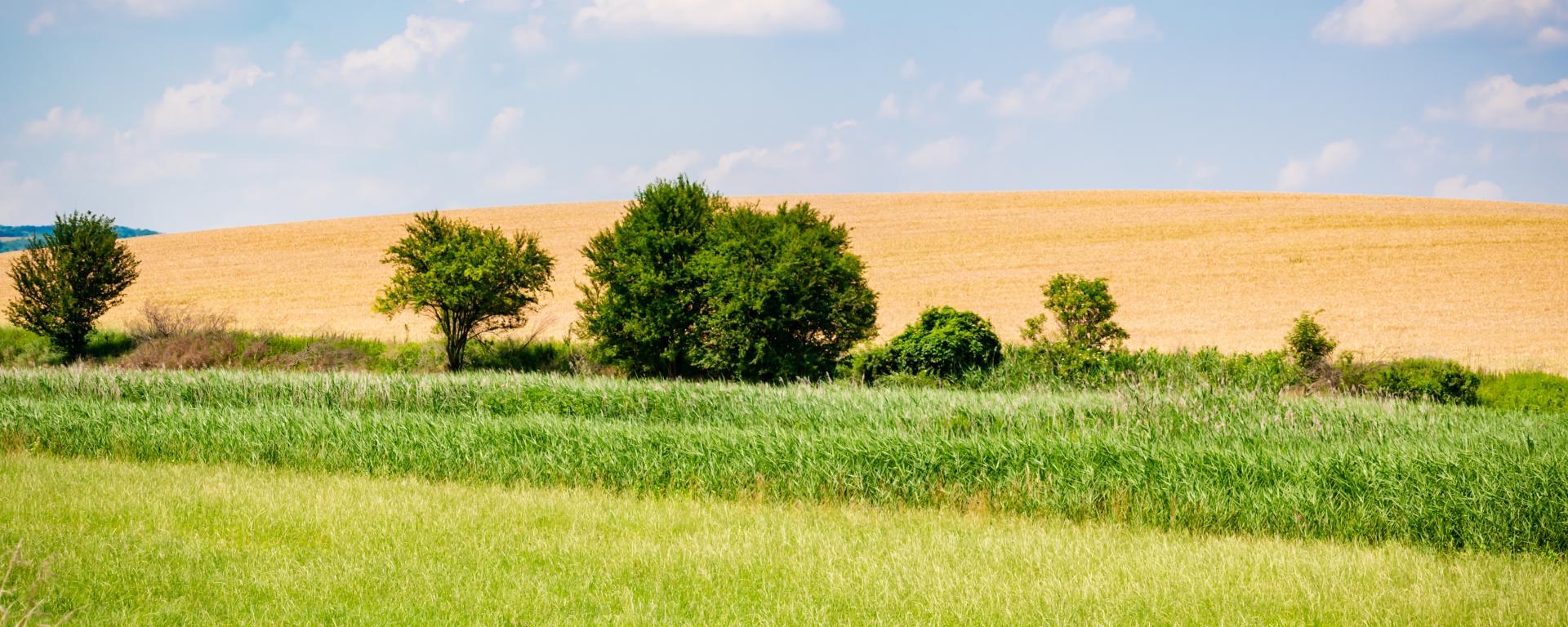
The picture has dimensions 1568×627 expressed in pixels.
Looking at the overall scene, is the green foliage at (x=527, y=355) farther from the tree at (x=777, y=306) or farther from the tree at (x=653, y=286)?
the tree at (x=777, y=306)

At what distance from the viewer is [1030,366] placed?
2348 centimetres

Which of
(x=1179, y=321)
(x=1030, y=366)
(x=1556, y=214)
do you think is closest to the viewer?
(x=1030, y=366)

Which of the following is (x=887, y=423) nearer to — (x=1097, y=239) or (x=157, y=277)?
(x=1097, y=239)

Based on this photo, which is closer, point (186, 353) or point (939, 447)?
point (939, 447)

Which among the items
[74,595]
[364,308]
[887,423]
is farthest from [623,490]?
[364,308]

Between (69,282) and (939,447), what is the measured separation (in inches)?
1328

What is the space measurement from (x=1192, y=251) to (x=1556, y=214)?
25.0m

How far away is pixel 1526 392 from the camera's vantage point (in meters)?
20.0

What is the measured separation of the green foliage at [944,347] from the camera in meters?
23.5

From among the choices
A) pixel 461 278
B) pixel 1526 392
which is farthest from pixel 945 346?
pixel 461 278

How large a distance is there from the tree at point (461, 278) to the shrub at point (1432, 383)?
21.9m

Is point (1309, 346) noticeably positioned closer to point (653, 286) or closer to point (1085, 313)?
point (1085, 313)

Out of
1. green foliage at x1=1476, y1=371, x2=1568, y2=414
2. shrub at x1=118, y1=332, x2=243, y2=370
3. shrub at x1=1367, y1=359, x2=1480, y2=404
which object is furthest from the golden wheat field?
shrub at x1=1367, y1=359, x2=1480, y2=404

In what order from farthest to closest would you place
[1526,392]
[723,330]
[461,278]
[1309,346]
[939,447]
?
[461,278] → [723,330] → [1309,346] → [1526,392] → [939,447]
